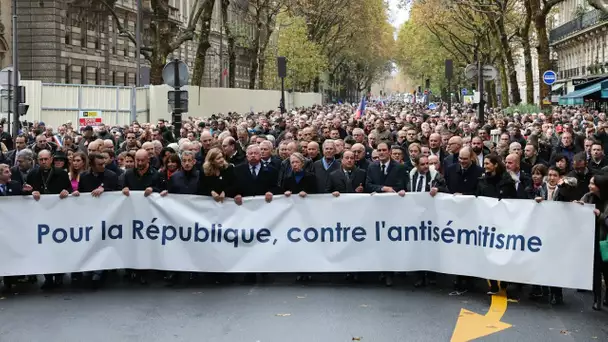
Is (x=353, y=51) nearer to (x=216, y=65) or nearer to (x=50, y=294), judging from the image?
(x=216, y=65)

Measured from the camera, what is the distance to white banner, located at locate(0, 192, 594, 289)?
400 inches

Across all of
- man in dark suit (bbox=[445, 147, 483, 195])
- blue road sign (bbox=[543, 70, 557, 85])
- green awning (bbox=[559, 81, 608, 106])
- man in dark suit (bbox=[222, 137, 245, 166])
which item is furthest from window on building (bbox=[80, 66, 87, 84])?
man in dark suit (bbox=[445, 147, 483, 195])

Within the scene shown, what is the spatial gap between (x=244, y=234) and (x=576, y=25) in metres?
63.1

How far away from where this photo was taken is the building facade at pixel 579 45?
60094 mm

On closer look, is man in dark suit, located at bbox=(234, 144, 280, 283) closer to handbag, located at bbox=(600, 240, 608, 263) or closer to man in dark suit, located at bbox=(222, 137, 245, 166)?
man in dark suit, located at bbox=(222, 137, 245, 166)

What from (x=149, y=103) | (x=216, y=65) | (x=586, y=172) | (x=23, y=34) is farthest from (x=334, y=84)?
(x=586, y=172)

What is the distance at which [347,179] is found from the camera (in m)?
11.2

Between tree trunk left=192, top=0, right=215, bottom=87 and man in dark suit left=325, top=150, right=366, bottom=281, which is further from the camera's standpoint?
tree trunk left=192, top=0, right=215, bottom=87

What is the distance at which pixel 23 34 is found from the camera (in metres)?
46.1

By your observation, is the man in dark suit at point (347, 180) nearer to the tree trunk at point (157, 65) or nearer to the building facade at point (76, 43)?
the tree trunk at point (157, 65)

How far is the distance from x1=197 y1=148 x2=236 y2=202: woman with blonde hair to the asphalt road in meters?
1.04

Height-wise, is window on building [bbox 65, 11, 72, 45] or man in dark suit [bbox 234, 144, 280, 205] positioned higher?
window on building [bbox 65, 11, 72, 45]

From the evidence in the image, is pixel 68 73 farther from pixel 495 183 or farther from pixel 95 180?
pixel 495 183

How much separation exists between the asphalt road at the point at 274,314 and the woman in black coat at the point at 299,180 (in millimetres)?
1035
